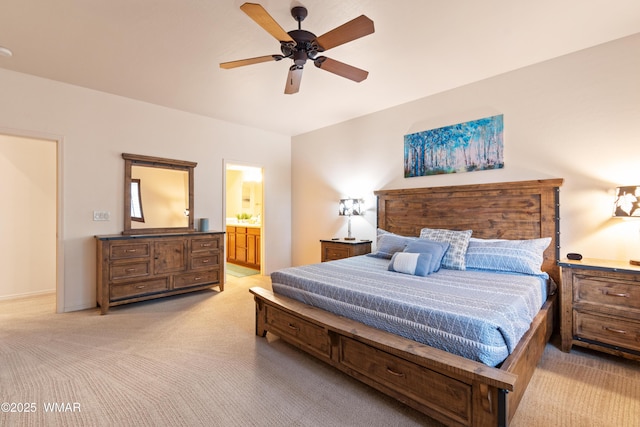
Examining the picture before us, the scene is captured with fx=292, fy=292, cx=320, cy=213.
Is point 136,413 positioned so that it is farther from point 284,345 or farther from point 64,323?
point 64,323

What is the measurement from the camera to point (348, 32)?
76.5 inches

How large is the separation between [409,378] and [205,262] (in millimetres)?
3432

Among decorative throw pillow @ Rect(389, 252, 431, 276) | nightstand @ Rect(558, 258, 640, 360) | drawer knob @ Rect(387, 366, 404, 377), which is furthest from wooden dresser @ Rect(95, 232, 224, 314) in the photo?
nightstand @ Rect(558, 258, 640, 360)

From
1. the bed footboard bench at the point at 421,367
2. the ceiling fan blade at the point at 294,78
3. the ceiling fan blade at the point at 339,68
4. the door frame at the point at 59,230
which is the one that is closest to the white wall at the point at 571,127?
the bed footboard bench at the point at 421,367

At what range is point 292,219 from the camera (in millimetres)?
5891

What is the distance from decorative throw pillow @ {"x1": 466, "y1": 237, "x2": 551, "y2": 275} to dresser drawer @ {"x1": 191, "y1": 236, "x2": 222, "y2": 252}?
340cm

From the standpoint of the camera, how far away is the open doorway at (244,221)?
19.2ft

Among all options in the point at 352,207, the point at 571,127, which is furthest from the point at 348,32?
the point at 352,207

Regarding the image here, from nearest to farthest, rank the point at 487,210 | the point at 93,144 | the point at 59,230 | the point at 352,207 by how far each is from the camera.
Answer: the point at 487,210 < the point at 59,230 < the point at 93,144 < the point at 352,207

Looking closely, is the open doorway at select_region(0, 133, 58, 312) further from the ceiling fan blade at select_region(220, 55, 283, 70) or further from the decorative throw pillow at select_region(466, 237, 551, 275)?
the decorative throw pillow at select_region(466, 237, 551, 275)

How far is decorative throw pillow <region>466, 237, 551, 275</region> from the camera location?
268 cm

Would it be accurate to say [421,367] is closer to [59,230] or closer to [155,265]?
[155,265]

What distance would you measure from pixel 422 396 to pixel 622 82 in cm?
325

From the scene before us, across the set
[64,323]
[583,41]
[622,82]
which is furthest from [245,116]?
[622,82]
